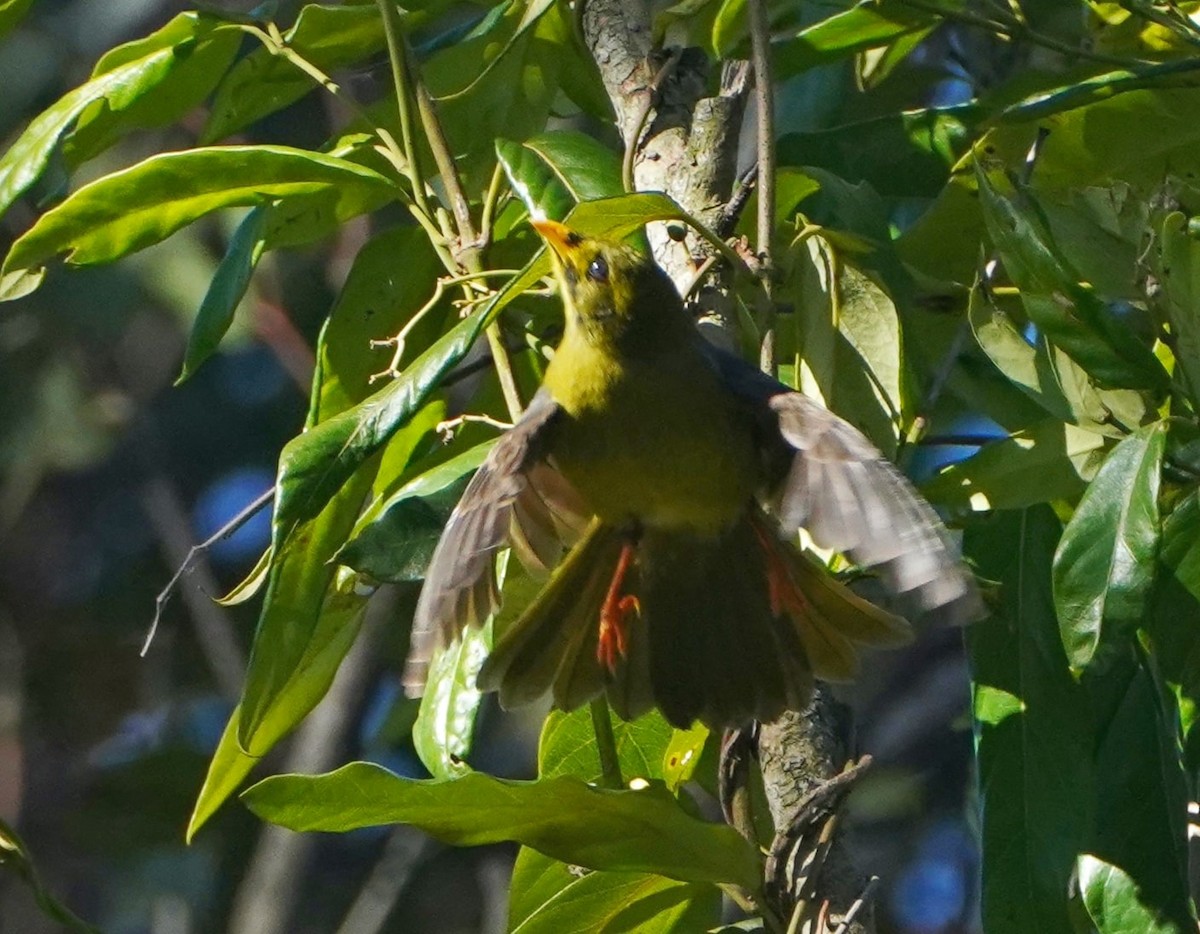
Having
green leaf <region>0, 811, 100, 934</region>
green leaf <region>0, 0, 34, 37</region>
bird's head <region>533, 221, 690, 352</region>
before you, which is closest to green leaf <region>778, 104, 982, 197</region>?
bird's head <region>533, 221, 690, 352</region>

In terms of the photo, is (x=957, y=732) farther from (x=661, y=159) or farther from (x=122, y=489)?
(x=661, y=159)

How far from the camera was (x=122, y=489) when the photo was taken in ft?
19.6

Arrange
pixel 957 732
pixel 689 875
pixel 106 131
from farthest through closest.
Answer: pixel 957 732 → pixel 106 131 → pixel 689 875

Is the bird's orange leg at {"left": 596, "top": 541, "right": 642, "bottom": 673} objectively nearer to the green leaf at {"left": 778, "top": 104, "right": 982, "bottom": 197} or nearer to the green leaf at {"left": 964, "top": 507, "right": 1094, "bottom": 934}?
the green leaf at {"left": 964, "top": 507, "right": 1094, "bottom": 934}

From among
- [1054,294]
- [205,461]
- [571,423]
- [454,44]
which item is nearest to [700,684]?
[571,423]

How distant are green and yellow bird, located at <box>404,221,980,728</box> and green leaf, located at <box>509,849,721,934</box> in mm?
167

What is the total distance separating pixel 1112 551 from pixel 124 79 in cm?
116

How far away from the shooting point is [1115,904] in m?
1.79

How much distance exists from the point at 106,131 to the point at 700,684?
0.90m

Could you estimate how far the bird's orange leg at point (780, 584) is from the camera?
6.38ft

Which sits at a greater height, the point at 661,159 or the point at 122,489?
the point at 661,159

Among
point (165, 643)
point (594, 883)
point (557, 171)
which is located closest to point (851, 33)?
point (557, 171)

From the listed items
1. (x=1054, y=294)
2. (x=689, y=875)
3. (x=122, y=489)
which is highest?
(x=1054, y=294)

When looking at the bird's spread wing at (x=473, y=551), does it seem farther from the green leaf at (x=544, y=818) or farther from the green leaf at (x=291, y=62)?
the green leaf at (x=291, y=62)
